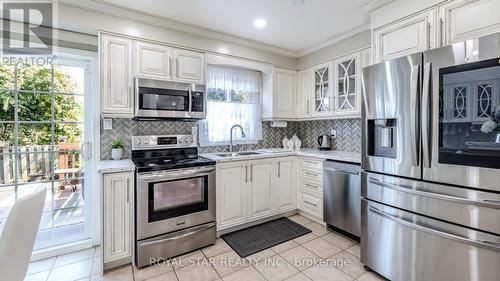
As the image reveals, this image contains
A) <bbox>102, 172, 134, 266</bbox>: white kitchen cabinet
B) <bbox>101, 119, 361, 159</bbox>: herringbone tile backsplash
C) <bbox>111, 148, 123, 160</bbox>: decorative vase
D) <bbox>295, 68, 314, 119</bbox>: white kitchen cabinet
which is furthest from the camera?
<bbox>295, 68, 314, 119</bbox>: white kitchen cabinet

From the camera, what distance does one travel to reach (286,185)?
333 cm

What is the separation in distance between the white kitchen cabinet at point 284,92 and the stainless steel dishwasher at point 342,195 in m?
1.18

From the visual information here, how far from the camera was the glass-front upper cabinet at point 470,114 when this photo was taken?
1396 millimetres

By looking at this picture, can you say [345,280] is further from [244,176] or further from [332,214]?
[244,176]

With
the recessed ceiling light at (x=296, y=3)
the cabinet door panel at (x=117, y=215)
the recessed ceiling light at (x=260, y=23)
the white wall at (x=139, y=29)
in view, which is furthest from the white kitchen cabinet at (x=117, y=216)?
the recessed ceiling light at (x=296, y=3)

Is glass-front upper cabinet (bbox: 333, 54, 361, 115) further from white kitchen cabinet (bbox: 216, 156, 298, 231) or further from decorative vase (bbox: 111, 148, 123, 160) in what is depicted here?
decorative vase (bbox: 111, 148, 123, 160)

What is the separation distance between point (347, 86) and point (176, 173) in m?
2.46

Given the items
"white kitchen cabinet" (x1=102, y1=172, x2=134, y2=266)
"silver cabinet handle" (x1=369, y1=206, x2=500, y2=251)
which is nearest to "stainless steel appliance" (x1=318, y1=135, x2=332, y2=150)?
"silver cabinet handle" (x1=369, y1=206, x2=500, y2=251)

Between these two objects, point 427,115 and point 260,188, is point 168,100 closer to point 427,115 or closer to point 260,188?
point 260,188

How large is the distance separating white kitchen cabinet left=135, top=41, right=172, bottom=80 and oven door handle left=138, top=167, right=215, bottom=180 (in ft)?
3.65

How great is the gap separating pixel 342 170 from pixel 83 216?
307 centimetres

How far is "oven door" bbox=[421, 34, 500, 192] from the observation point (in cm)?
140

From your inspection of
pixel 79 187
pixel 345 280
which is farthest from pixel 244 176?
pixel 79 187

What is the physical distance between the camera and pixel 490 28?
1.56 metres
